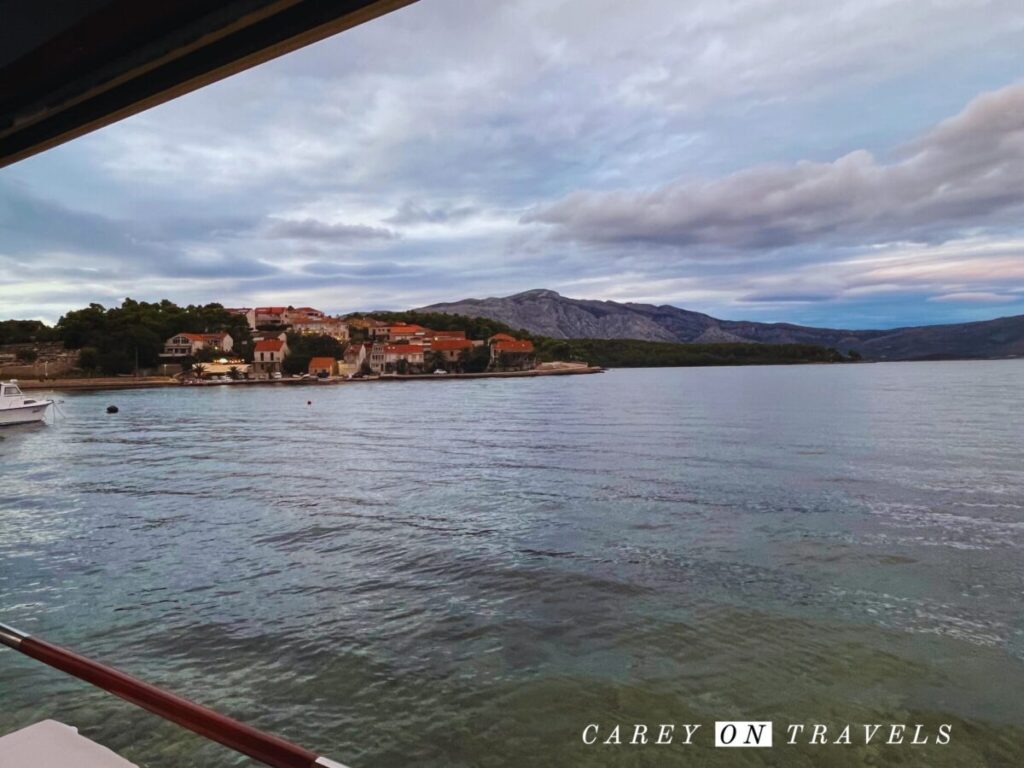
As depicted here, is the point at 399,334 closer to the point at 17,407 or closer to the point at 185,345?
the point at 185,345

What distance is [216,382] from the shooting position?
273 ft

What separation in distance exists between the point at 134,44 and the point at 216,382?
9021 cm

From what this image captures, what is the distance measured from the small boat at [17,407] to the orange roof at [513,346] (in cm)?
8175

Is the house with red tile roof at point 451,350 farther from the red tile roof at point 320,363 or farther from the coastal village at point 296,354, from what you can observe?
the red tile roof at point 320,363

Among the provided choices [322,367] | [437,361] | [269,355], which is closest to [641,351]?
[437,361]

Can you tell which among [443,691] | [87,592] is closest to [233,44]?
[443,691]

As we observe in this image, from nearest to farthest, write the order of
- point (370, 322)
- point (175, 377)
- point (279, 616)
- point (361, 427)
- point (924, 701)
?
point (924, 701)
point (279, 616)
point (361, 427)
point (175, 377)
point (370, 322)

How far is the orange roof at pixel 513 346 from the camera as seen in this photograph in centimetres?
10821

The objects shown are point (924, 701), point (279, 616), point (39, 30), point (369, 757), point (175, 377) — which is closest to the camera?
point (39, 30)

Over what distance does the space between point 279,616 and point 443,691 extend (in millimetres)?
2231

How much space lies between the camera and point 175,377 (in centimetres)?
8475

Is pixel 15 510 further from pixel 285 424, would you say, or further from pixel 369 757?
pixel 285 424

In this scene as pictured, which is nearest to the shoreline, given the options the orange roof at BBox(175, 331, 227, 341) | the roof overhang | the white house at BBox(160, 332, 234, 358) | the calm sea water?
the white house at BBox(160, 332, 234, 358)

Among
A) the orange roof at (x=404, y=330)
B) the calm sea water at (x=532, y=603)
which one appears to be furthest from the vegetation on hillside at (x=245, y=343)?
the calm sea water at (x=532, y=603)
